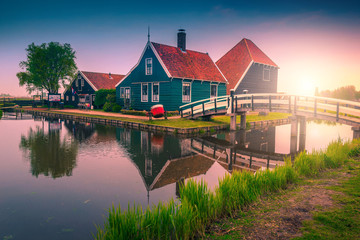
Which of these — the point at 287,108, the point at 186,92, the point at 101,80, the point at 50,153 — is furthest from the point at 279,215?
the point at 101,80

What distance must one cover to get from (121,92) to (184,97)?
9.15 m

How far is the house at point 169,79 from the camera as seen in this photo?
26.4m

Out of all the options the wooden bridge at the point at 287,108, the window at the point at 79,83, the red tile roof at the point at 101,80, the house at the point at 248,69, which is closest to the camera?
the wooden bridge at the point at 287,108

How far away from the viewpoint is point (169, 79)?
26.0m

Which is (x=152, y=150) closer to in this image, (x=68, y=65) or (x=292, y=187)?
(x=292, y=187)

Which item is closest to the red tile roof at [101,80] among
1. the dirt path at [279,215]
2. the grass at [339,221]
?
the dirt path at [279,215]

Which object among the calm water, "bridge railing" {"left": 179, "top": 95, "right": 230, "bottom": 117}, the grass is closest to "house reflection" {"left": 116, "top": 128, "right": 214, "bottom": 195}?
the calm water

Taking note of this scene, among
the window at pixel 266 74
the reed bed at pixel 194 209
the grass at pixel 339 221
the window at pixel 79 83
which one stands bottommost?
the grass at pixel 339 221

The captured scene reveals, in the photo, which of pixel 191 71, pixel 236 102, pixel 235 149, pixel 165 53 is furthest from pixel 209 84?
pixel 235 149

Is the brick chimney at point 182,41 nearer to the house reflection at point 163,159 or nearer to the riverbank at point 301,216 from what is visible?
the house reflection at point 163,159

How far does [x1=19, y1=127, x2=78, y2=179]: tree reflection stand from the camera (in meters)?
9.21

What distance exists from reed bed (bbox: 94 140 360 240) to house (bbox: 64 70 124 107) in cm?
3671

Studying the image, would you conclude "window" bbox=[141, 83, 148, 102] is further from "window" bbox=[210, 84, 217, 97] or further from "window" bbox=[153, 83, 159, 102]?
"window" bbox=[210, 84, 217, 97]

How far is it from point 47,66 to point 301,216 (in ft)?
179
